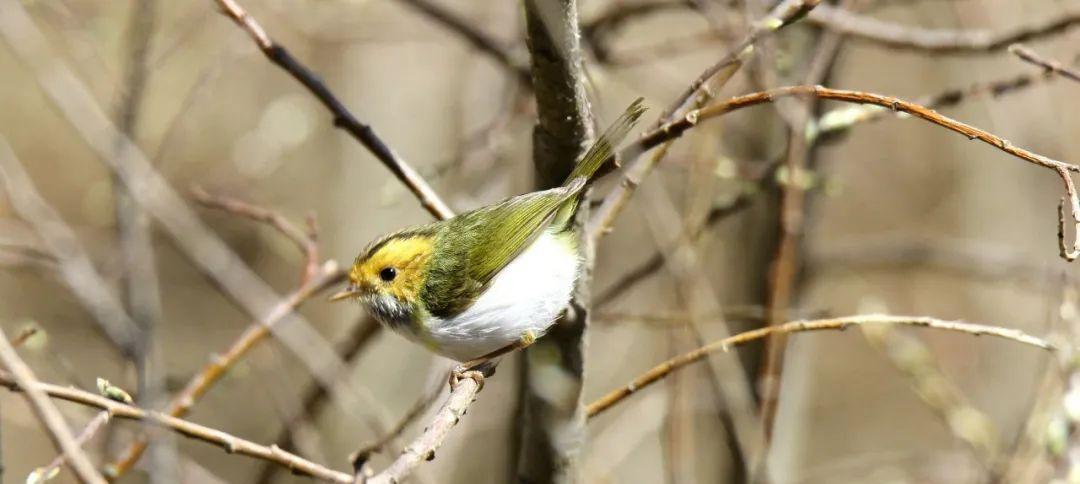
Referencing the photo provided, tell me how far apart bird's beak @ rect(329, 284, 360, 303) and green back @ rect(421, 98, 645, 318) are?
0.67 ft

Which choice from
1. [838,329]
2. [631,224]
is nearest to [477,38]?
[838,329]

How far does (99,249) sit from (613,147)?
15.9 ft

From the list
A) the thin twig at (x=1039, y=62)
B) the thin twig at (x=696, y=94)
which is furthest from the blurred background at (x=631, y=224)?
the thin twig at (x=1039, y=62)

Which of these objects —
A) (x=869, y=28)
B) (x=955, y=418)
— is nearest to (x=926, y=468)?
(x=955, y=418)

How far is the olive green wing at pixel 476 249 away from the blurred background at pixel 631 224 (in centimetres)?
30

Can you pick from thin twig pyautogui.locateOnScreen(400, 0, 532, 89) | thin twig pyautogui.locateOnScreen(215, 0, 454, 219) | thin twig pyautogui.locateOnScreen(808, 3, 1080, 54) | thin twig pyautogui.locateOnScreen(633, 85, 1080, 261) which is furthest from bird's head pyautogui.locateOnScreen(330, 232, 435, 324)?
thin twig pyautogui.locateOnScreen(808, 3, 1080, 54)

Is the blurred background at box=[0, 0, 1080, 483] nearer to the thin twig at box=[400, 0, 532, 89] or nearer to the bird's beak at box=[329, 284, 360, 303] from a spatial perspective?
the thin twig at box=[400, 0, 532, 89]

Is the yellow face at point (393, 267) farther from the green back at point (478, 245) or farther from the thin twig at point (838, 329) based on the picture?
the thin twig at point (838, 329)

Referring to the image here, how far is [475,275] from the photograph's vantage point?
2.76m

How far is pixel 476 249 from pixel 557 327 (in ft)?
1.83

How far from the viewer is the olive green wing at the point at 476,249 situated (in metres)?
2.70

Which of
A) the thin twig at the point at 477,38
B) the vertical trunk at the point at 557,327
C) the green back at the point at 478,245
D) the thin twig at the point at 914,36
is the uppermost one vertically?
the thin twig at the point at 477,38

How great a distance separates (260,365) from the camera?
11.8 feet

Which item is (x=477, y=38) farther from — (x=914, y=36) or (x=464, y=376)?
(x=464, y=376)
